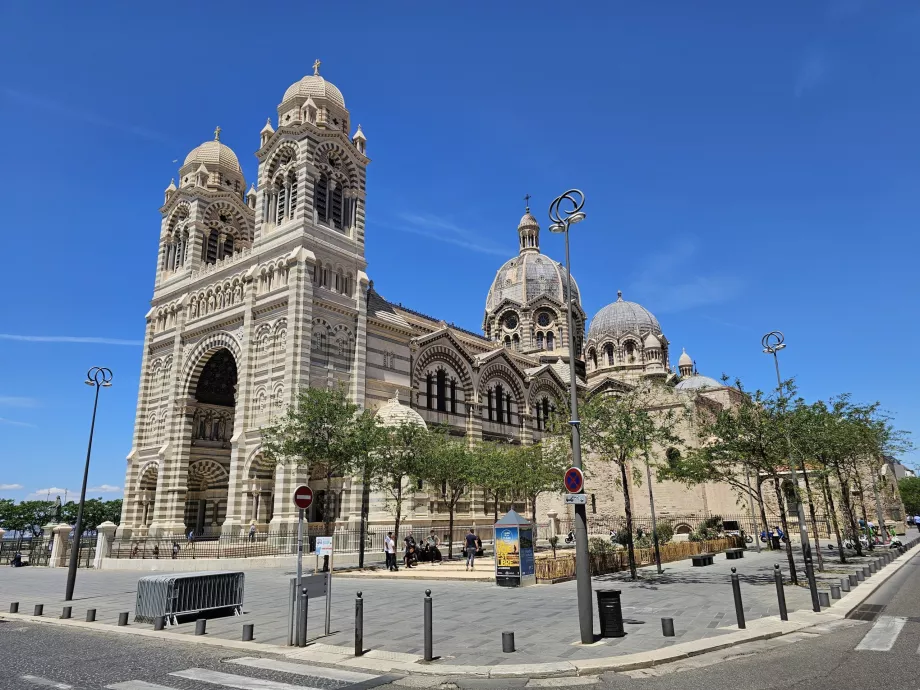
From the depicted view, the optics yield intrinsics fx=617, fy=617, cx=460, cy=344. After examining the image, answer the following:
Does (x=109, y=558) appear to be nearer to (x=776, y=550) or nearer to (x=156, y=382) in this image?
(x=156, y=382)

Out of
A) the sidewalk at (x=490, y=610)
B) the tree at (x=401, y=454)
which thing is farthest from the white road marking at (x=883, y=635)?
the tree at (x=401, y=454)

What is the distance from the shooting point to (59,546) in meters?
34.0

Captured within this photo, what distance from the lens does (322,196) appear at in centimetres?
3762

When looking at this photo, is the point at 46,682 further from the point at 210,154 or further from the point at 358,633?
→ the point at 210,154

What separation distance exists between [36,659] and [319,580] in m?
4.62

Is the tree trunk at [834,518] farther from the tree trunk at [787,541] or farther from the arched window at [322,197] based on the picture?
the arched window at [322,197]

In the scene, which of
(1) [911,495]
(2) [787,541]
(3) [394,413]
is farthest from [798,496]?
(1) [911,495]

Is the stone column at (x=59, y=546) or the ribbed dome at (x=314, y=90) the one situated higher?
the ribbed dome at (x=314, y=90)

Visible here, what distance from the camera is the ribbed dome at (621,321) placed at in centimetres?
6431

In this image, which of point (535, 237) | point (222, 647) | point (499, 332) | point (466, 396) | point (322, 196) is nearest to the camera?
point (222, 647)

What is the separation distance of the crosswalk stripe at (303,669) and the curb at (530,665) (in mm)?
295

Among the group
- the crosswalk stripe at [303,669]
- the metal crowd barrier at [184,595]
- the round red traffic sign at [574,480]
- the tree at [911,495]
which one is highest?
the tree at [911,495]

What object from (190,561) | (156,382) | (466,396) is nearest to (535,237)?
(466,396)

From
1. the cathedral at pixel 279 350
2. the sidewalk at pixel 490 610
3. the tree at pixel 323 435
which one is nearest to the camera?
the sidewalk at pixel 490 610
